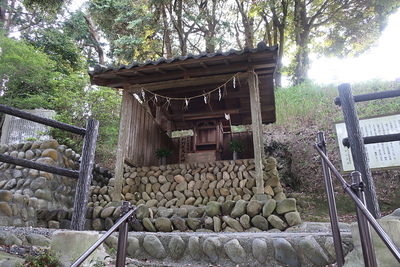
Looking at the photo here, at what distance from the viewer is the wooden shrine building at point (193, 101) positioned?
23.4ft

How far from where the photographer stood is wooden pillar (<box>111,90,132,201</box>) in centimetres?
720

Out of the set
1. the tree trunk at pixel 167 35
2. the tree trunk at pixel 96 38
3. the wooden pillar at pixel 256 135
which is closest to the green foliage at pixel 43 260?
the wooden pillar at pixel 256 135

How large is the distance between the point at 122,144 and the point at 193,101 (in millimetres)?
3649

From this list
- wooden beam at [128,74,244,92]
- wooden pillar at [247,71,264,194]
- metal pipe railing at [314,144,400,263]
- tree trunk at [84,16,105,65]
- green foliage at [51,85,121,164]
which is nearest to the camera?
metal pipe railing at [314,144,400,263]

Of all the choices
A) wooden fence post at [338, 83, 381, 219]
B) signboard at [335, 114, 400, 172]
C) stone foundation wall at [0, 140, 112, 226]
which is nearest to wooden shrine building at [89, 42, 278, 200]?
stone foundation wall at [0, 140, 112, 226]

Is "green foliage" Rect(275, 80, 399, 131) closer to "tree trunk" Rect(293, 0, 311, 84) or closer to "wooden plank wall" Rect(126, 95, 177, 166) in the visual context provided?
Answer: "tree trunk" Rect(293, 0, 311, 84)

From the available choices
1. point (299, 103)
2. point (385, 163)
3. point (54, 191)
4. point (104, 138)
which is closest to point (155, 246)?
point (385, 163)

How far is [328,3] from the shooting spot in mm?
16250

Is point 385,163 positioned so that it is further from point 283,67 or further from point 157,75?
point 283,67

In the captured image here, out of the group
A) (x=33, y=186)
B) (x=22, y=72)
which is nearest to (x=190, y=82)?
(x=33, y=186)

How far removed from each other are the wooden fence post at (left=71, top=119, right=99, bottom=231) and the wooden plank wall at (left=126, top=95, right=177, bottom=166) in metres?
4.59

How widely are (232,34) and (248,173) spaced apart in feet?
41.1

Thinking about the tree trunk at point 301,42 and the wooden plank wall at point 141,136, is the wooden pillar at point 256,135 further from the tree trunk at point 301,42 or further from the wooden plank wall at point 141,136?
the tree trunk at point 301,42

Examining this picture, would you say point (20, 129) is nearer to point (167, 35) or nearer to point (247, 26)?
point (167, 35)
